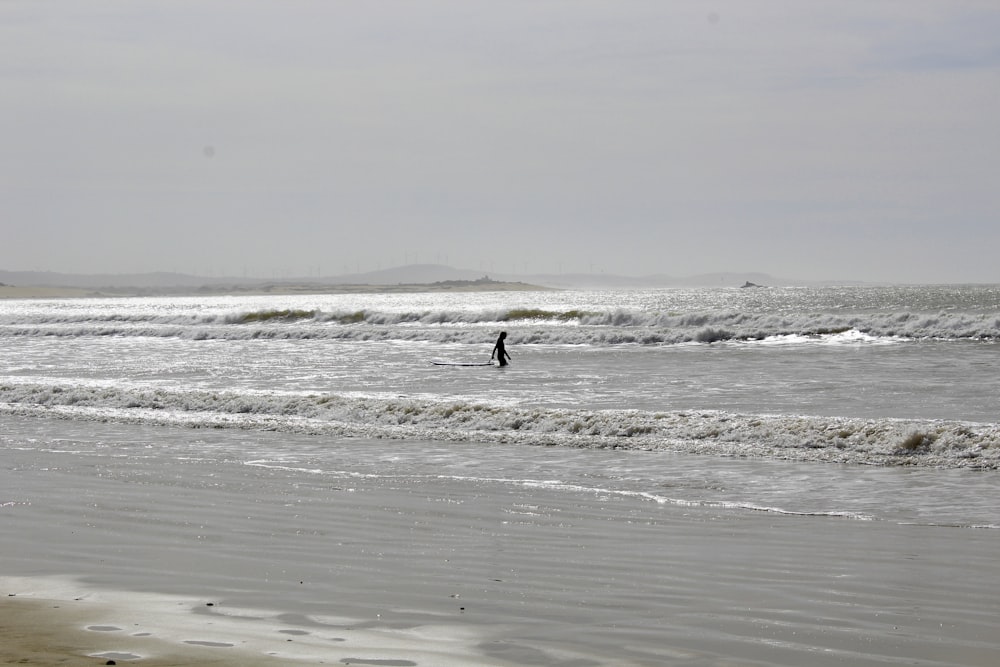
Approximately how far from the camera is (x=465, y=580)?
739 centimetres

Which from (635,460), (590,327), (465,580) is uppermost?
(590,327)

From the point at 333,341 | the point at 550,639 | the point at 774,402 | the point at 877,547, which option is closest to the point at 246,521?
the point at 550,639

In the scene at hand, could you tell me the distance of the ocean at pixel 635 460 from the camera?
252 inches

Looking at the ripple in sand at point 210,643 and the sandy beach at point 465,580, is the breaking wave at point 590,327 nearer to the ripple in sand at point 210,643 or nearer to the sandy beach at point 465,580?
the sandy beach at point 465,580

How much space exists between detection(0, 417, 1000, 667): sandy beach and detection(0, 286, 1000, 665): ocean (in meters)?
0.04

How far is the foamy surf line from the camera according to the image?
5422 mm

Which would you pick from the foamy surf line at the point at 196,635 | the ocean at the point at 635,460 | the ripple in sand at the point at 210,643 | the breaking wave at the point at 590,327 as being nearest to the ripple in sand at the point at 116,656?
the foamy surf line at the point at 196,635

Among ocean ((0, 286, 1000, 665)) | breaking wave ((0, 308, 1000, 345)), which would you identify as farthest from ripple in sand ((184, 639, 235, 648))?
breaking wave ((0, 308, 1000, 345))

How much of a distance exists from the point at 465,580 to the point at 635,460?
7460 millimetres

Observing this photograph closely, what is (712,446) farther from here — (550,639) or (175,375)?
(175,375)

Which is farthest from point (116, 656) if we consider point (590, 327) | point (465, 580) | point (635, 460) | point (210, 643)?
point (590, 327)

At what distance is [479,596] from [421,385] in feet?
62.2

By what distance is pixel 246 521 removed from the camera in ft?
32.2

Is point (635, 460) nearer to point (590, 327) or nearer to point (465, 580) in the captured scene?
point (465, 580)
